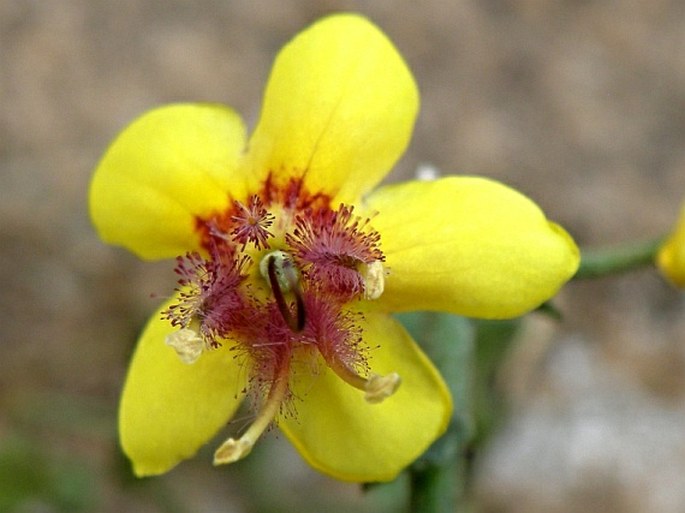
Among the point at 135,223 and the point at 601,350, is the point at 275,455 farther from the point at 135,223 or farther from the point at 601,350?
the point at 135,223

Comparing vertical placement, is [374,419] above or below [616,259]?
above

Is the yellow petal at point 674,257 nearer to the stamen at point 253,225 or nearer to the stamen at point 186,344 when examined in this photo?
the stamen at point 253,225

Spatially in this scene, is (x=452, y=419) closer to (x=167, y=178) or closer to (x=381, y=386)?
(x=381, y=386)

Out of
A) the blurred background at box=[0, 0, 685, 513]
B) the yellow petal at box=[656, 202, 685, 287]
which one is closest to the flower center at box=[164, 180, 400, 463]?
the yellow petal at box=[656, 202, 685, 287]

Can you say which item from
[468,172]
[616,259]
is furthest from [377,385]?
[468,172]

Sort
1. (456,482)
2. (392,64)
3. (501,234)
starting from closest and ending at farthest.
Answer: (501,234), (392,64), (456,482)

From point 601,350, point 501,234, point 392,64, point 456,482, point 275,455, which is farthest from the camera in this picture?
point 601,350

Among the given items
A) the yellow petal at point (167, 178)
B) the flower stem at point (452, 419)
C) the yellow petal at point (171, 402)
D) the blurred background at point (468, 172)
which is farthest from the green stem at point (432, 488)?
the blurred background at point (468, 172)

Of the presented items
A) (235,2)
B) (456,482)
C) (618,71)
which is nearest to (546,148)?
(618,71)
